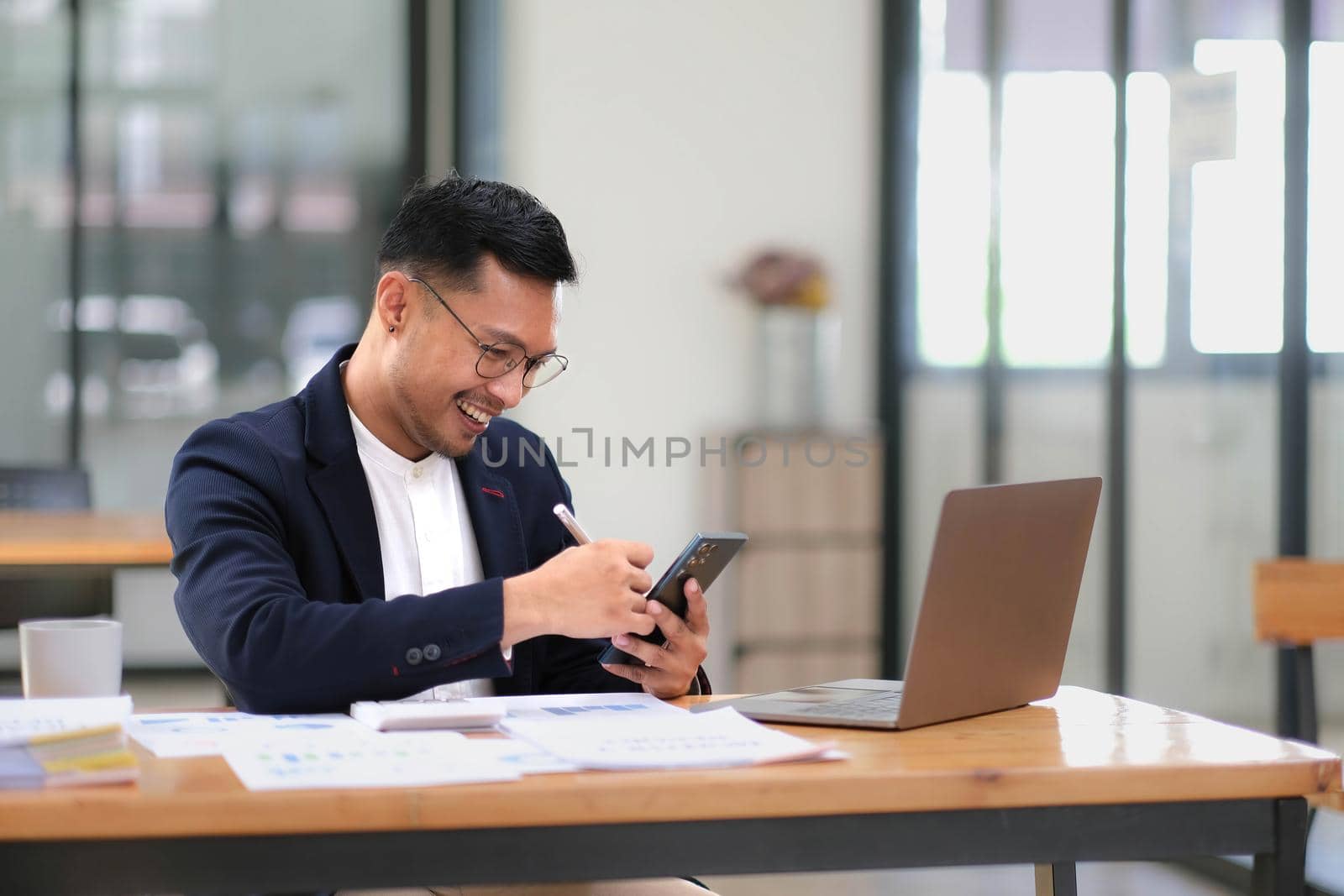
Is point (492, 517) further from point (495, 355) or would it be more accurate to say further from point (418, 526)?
point (495, 355)

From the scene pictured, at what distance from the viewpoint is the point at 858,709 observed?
4.69 ft

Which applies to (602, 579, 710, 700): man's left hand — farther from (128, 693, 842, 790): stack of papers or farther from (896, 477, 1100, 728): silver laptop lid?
(896, 477, 1100, 728): silver laptop lid

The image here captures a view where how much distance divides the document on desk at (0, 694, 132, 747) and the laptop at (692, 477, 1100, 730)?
56 centimetres

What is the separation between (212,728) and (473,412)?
623mm

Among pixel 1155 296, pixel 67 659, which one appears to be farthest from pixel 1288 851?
pixel 1155 296

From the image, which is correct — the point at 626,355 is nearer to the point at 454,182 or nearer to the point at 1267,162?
the point at 1267,162

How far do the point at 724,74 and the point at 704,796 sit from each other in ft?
14.8

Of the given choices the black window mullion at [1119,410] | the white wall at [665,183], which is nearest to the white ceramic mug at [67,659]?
the black window mullion at [1119,410]

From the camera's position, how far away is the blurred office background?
12.3 ft

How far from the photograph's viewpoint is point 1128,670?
3797mm

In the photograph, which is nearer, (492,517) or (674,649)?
(674,649)

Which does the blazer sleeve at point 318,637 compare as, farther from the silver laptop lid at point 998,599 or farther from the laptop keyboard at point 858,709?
the silver laptop lid at point 998,599

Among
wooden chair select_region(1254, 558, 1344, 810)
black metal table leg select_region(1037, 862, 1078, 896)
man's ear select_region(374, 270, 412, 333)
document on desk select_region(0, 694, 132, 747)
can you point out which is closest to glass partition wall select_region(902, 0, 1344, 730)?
wooden chair select_region(1254, 558, 1344, 810)

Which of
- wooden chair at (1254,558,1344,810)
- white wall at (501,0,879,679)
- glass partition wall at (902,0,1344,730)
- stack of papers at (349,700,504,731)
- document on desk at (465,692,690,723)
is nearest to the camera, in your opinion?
stack of papers at (349,700,504,731)
